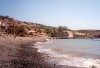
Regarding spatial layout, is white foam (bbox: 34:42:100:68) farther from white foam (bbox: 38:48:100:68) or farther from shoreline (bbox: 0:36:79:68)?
shoreline (bbox: 0:36:79:68)

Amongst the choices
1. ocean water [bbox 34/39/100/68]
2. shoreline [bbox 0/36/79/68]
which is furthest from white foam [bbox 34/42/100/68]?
shoreline [bbox 0/36/79/68]

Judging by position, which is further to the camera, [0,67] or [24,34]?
[24,34]

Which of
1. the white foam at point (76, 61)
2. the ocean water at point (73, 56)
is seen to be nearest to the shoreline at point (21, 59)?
the white foam at point (76, 61)

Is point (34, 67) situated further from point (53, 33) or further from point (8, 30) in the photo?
point (53, 33)

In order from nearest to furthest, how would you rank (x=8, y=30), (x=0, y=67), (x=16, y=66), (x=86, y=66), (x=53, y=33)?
1. (x=0, y=67)
2. (x=16, y=66)
3. (x=86, y=66)
4. (x=8, y=30)
5. (x=53, y=33)

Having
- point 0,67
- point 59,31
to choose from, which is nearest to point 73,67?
point 0,67

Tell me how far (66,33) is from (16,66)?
6776 inches

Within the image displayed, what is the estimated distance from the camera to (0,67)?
42.3 feet

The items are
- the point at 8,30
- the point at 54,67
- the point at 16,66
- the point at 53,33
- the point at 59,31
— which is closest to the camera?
the point at 16,66

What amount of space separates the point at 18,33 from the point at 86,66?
85295 millimetres

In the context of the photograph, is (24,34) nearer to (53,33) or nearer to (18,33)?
(18,33)

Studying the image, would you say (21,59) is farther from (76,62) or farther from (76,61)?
(76,61)

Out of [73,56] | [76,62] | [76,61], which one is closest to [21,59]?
[76,62]

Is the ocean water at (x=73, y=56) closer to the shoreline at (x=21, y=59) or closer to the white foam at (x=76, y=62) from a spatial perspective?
the white foam at (x=76, y=62)
